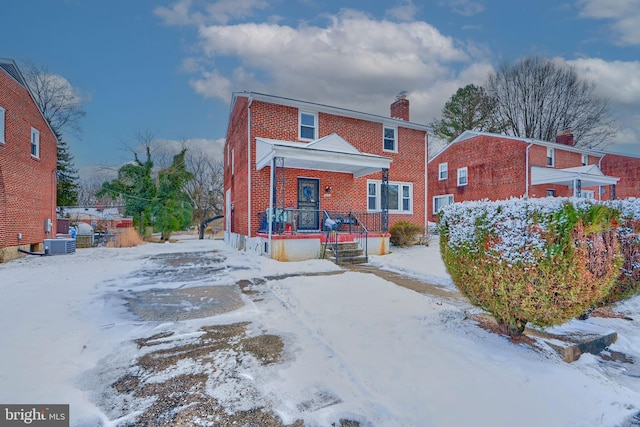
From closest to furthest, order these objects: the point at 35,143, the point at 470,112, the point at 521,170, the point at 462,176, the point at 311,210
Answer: the point at 311,210, the point at 35,143, the point at 521,170, the point at 462,176, the point at 470,112

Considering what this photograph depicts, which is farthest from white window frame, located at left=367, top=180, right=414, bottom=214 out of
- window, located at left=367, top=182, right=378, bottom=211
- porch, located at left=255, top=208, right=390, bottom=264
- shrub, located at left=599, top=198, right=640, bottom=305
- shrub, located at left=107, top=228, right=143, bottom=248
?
shrub, located at left=107, top=228, right=143, bottom=248

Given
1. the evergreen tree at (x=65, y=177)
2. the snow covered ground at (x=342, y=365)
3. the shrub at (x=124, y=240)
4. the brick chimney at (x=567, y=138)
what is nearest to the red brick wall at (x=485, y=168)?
the brick chimney at (x=567, y=138)

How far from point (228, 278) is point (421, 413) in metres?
5.95

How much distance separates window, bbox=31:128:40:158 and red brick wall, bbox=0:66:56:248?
0.70 feet

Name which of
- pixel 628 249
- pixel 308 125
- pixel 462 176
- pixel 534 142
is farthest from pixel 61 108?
pixel 534 142

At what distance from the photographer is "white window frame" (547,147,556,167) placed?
19.8 metres

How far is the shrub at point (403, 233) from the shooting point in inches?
511

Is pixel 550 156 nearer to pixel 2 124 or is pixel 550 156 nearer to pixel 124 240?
pixel 124 240

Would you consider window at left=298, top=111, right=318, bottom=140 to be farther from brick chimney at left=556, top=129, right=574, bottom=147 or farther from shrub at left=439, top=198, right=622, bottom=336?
brick chimney at left=556, top=129, right=574, bottom=147

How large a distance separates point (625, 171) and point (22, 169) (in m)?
37.3

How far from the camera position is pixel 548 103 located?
1164 inches

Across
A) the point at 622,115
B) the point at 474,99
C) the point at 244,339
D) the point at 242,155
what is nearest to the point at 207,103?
the point at 242,155

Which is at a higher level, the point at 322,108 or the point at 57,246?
the point at 322,108

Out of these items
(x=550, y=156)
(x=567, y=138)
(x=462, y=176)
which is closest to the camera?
(x=550, y=156)
